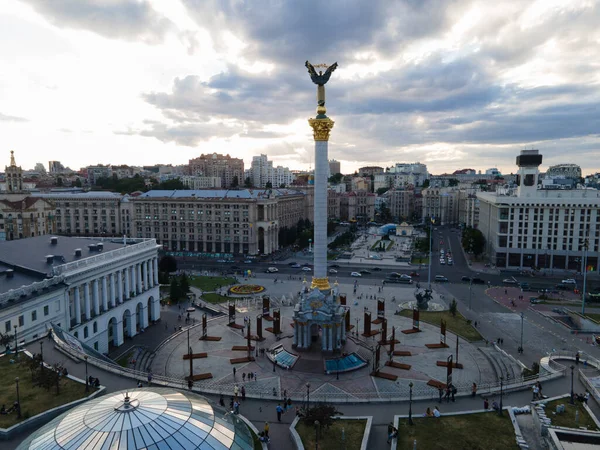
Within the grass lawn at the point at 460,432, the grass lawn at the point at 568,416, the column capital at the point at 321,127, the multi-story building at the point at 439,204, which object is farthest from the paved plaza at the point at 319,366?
the multi-story building at the point at 439,204

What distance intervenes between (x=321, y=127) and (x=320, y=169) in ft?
16.0

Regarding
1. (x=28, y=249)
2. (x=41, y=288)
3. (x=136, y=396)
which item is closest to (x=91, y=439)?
(x=136, y=396)

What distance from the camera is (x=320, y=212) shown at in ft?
169

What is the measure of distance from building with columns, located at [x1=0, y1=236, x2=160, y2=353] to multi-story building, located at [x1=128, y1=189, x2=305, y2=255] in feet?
169

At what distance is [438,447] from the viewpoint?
26125 mm

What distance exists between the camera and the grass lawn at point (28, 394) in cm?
2688

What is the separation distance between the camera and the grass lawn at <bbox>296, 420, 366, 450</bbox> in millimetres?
26341

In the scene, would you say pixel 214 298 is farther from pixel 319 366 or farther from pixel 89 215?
pixel 89 215

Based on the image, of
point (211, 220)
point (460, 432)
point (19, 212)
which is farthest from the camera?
point (211, 220)

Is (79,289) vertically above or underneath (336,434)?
above

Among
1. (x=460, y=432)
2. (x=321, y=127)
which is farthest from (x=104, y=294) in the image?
(x=460, y=432)

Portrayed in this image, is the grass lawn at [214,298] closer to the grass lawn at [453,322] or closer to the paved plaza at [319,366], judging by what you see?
the paved plaza at [319,366]

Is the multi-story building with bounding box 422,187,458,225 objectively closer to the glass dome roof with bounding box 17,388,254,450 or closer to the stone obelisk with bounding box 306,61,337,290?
the stone obelisk with bounding box 306,61,337,290

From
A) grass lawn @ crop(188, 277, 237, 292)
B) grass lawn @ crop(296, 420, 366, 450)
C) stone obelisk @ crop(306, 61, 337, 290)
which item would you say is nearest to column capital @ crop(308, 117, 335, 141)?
stone obelisk @ crop(306, 61, 337, 290)
